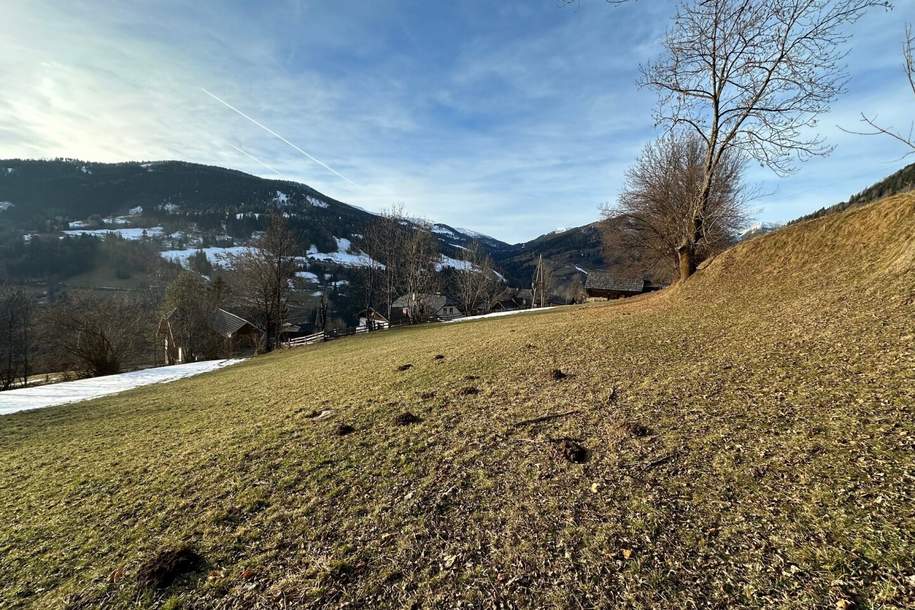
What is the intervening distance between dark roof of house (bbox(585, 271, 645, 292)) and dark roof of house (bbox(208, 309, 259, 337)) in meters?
45.0

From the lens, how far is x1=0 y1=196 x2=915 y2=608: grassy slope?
8.23 feet

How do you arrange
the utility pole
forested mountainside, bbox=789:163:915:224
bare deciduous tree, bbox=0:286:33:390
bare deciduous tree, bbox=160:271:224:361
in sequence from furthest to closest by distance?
the utility pole → bare deciduous tree, bbox=160:271:224:361 → bare deciduous tree, bbox=0:286:33:390 → forested mountainside, bbox=789:163:915:224

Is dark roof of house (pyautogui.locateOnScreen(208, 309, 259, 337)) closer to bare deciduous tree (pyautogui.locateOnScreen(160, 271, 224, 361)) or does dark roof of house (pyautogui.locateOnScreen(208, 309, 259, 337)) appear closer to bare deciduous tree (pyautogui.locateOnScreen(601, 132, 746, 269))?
bare deciduous tree (pyautogui.locateOnScreen(160, 271, 224, 361))

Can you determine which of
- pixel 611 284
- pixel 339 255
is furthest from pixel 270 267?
pixel 339 255

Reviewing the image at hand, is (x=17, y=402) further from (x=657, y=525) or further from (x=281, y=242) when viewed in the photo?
(x=657, y=525)

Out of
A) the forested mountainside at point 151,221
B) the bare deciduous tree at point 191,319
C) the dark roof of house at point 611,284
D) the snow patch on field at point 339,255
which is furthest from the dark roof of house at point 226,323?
the snow patch on field at point 339,255

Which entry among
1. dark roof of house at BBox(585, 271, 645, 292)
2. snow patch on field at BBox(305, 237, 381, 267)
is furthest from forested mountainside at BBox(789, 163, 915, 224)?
snow patch on field at BBox(305, 237, 381, 267)

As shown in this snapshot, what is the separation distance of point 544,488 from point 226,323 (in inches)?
1939

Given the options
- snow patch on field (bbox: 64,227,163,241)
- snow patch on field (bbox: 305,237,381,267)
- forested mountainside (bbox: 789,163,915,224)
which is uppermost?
snow patch on field (bbox: 64,227,163,241)

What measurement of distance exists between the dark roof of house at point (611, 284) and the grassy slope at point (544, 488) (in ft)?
142

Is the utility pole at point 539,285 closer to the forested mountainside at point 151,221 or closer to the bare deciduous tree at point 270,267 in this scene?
the bare deciduous tree at point 270,267

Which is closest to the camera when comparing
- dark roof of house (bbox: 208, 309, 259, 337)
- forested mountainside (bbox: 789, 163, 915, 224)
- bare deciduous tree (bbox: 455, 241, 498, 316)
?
forested mountainside (bbox: 789, 163, 915, 224)

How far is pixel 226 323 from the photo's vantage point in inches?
1705

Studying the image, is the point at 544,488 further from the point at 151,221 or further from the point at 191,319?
the point at 151,221
